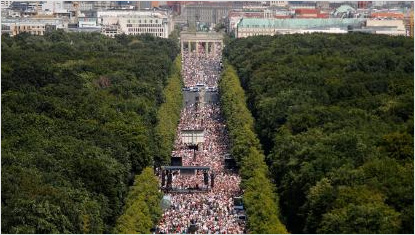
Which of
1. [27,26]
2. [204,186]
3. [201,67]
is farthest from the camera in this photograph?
[27,26]

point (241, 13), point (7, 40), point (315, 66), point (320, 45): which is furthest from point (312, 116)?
point (241, 13)

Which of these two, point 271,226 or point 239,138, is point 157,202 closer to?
point 271,226

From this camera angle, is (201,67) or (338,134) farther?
(201,67)

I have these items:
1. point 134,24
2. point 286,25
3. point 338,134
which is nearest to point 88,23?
point 134,24

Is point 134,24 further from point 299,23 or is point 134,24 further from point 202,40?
point 299,23

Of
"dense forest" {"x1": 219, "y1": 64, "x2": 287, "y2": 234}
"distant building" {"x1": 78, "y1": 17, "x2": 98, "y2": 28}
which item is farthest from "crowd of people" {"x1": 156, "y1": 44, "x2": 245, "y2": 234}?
"distant building" {"x1": 78, "y1": 17, "x2": 98, "y2": 28}

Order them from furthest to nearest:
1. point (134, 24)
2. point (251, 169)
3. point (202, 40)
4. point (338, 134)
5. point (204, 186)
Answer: point (134, 24) < point (202, 40) < point (204, 186) < point (251, 169) < point (338, 134)

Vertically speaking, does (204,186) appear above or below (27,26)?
below

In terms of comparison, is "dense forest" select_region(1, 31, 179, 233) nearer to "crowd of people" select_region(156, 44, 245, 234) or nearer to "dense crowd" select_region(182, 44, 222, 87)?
"crowd of people" select_region(156, 44, 245, 234)
